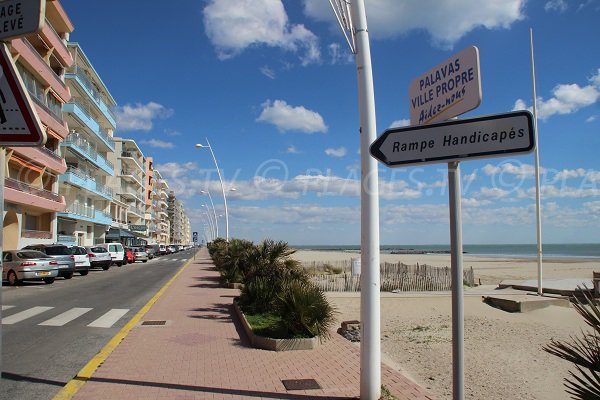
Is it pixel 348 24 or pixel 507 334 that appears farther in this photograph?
pixel 507 334

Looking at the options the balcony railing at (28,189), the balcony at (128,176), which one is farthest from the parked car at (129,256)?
the balcony at (128,176)

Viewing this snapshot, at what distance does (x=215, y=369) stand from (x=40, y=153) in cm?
3119

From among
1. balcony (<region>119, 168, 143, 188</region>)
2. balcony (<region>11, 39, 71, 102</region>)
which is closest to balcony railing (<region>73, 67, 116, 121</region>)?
balcony (<region>11, 39, 71, 102</region>)

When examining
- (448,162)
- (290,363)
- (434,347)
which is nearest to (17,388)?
(290,363)

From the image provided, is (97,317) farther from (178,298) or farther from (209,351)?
(209,351)

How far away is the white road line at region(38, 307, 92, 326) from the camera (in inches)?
422

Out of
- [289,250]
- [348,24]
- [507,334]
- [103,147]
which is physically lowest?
[507,334]

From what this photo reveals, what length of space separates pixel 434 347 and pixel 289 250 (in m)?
5.54

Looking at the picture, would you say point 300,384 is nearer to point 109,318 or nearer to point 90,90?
point 109,318

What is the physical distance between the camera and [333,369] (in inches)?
267

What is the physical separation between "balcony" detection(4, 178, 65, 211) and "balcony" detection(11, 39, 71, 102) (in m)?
7.51

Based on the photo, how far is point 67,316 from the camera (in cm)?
1176

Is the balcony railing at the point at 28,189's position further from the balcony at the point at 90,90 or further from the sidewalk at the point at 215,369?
the sidewalk at the point at 215,369

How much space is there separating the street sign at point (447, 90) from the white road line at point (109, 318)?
29.0ft
